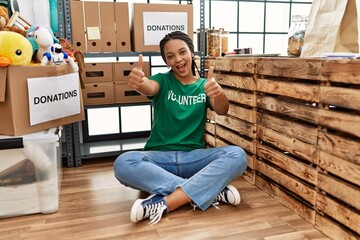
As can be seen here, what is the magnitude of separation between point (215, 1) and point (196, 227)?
2.00 metres

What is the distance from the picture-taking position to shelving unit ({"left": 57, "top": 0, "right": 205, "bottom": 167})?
6.83 ft

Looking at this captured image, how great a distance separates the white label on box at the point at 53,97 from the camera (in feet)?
5.08

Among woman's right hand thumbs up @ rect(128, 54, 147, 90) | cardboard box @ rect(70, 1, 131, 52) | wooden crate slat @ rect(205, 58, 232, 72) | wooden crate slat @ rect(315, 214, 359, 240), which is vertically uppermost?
cardboard box @ rect(70, 1, 131, 52)

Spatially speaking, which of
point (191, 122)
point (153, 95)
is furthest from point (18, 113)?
point (191, 122)

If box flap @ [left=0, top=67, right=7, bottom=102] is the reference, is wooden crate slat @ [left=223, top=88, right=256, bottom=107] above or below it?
below

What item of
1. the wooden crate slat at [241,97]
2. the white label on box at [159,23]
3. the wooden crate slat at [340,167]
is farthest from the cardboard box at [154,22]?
the wooden crate slat at [340,167]

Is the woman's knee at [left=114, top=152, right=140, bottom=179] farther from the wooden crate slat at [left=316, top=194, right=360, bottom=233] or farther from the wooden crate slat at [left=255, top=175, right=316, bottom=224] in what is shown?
the wooden crate slat at [left=316, top=194, right=360, bottom=233]

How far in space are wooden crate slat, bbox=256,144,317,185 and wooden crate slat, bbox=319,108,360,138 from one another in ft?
0.70

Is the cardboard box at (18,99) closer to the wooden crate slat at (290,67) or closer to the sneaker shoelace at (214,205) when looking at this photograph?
the sneaker shoelace at (214,205)

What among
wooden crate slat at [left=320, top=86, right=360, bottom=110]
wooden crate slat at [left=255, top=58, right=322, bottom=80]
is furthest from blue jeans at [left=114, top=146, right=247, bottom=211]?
wooden crate slat at [left=320, top=86, right=360, bottom=110]

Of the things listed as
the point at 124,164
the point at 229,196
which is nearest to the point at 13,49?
the point at 124,164

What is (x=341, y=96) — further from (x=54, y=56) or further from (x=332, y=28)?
(x=54, y=56)

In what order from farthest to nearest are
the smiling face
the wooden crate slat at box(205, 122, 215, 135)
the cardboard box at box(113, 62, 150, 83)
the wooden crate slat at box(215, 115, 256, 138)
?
→ the wooden crate slat at box(205, 122, 215, 135) → the cardboard box at box(113, 62, 150, 83) → the wooden crate slat at box(215, 115, 256, 138) → the smiling face

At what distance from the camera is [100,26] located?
7.02ft
